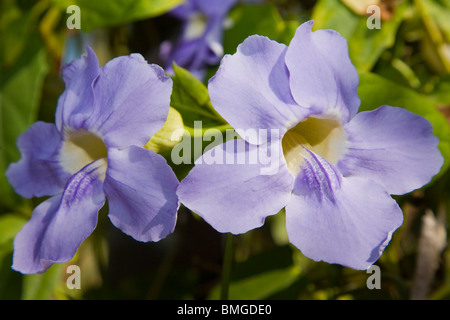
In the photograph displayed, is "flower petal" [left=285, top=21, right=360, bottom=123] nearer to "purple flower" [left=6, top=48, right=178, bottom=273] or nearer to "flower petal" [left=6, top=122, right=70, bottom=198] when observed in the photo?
"purple flower" [left=6, top=48, right=178, bottom=273]

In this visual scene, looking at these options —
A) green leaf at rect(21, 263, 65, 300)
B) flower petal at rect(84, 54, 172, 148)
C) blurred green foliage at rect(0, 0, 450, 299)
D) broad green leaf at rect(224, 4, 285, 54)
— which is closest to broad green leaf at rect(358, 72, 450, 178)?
blurred green foliage at rect(0, 0, 450, 299)

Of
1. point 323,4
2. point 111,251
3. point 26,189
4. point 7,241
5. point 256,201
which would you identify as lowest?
point 111,251

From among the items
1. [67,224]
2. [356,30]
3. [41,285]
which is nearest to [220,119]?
[67,224]

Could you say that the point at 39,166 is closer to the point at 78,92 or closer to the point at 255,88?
the point at 78,92

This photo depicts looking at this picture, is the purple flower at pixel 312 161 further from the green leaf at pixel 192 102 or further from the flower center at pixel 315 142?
the green leaf at pixel 192 102

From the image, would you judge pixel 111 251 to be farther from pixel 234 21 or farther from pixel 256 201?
pixel 256 201

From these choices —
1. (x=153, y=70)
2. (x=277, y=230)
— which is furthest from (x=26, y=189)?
(x=277, y=230)
